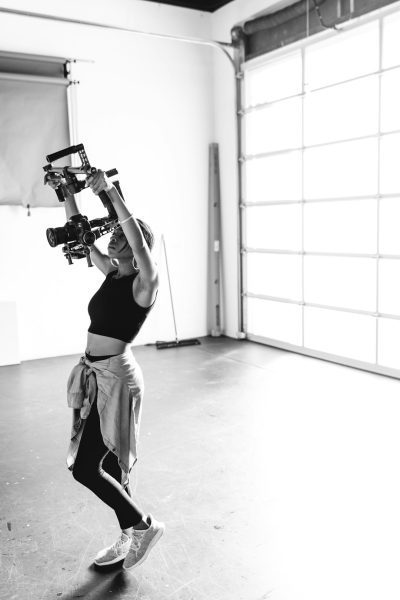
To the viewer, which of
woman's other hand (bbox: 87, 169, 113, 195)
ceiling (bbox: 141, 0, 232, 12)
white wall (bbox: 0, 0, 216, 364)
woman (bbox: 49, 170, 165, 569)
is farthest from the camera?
ceiling (bbox: 141, 0, 232, 12)

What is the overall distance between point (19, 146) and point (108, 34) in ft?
5.55

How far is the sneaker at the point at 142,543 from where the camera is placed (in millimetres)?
2520

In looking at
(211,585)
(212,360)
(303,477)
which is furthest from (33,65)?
(211,585)

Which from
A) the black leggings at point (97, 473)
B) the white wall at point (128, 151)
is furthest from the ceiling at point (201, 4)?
the black leggings at point (97, 473)

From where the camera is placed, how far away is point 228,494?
3.32 meters

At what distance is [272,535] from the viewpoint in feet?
9.38

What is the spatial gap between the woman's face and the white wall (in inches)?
162

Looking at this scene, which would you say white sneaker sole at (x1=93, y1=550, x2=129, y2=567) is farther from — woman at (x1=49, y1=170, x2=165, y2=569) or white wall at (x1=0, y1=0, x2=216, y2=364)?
white wall at (x1=0, y1=0, x2=216, y2=364)

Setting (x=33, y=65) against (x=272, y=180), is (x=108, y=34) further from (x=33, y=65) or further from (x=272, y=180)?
(x=272, y=180)

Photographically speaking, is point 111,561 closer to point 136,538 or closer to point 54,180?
point 136,538

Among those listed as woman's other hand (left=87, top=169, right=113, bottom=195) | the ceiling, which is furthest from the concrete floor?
the ceiling

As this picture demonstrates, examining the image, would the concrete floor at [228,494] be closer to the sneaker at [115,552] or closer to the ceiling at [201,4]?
the sneaker at [115,552]

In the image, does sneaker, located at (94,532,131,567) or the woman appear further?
sneaker, located at (94,532,131,567)

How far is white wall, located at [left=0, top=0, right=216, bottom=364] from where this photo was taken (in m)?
6.52
